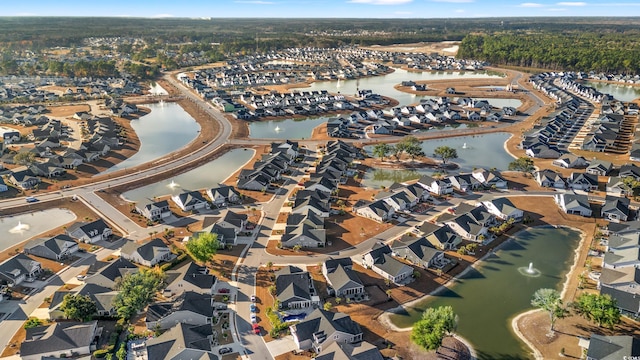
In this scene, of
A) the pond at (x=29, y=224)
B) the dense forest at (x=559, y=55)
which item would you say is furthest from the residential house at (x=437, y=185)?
the dense forest at (x=559, y=55)

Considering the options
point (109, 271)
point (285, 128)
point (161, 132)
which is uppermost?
point (285, 128)

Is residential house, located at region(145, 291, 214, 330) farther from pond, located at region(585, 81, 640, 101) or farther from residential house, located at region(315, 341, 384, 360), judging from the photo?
pond, located at region(585, 81, 640, 101)

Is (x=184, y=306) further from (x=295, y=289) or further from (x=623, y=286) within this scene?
(x=623, y=286)

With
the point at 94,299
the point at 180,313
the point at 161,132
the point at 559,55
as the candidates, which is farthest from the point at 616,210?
the point at 559,55

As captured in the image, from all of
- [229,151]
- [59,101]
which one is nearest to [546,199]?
[229,151]

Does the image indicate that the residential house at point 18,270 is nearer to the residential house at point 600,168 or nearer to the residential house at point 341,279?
the residential house at point 341,279

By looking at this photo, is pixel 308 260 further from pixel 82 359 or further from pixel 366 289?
pixel 82 359

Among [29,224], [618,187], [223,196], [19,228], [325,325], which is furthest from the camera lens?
[618,187]
